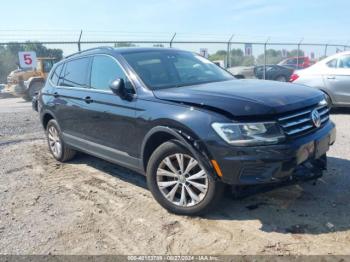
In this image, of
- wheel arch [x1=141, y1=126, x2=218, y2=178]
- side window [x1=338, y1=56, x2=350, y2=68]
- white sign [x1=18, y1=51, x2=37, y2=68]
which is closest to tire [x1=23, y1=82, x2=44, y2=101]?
white sign [x1=18, y1=51, x2=37, y2=68]

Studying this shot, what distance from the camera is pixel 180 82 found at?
14.5 feet

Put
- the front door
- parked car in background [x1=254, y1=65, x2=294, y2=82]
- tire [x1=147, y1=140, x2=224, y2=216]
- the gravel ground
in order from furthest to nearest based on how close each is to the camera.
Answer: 1. parked car in background [x1=254, y1=65, x2=294, y2=82]
2. the front door
3. tire [x1=147, y1=140, x2=224, y2=216]
4. the gravel ground

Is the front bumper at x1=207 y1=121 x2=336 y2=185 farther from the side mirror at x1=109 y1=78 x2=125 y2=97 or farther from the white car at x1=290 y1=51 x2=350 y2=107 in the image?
the white car at x1=290 y1=51 x2=350 y2=107

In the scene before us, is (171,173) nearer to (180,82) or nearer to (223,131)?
(223,131)

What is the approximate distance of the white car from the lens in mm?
8562

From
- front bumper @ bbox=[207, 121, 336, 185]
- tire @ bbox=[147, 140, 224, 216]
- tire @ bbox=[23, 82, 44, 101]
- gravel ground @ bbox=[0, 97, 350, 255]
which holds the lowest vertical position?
tire @ bbox=[23, 82, 44, 101]

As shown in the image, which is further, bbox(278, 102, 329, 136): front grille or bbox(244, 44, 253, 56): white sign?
bbox(244, 44, 253, 56): white sign

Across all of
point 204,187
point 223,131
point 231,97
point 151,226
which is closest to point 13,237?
point 151,226

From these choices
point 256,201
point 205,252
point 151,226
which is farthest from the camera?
point 256,201

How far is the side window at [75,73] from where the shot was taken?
527 centimetres

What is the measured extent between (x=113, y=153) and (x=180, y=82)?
1221 mm

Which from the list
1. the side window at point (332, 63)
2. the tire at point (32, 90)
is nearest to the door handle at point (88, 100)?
the side window at point (332, 63)

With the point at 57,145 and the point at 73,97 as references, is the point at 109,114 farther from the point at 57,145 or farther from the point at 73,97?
the point at 57,145

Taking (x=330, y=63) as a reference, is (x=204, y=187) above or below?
below
